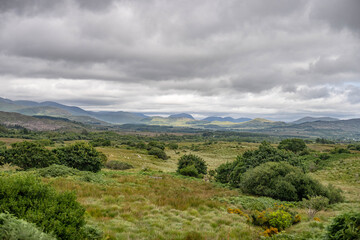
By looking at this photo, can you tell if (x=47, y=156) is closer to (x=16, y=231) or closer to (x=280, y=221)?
(x=16, y=231)

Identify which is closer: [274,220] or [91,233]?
[91,233]

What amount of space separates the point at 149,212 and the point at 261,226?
5.90 meters

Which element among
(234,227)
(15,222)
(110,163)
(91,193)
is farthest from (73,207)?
(110,163)

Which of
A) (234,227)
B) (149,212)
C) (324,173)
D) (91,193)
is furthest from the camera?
(324,173)

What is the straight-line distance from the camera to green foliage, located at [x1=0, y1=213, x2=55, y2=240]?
372 cm

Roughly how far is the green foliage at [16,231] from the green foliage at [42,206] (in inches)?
28.2

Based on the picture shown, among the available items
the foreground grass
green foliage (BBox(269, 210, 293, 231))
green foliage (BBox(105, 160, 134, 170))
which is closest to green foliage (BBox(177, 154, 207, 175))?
green foliage (BBox(105, 160, 134, 170))

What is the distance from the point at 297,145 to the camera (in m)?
71.1

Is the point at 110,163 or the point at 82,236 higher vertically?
the point at 82,236

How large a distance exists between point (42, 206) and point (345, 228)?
8.70 meters

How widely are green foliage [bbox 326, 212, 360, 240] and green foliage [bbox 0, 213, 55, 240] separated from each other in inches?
304

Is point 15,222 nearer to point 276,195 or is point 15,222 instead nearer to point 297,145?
point 276,195

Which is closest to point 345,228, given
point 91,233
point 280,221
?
point 280,221

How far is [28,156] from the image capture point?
24.1 m
